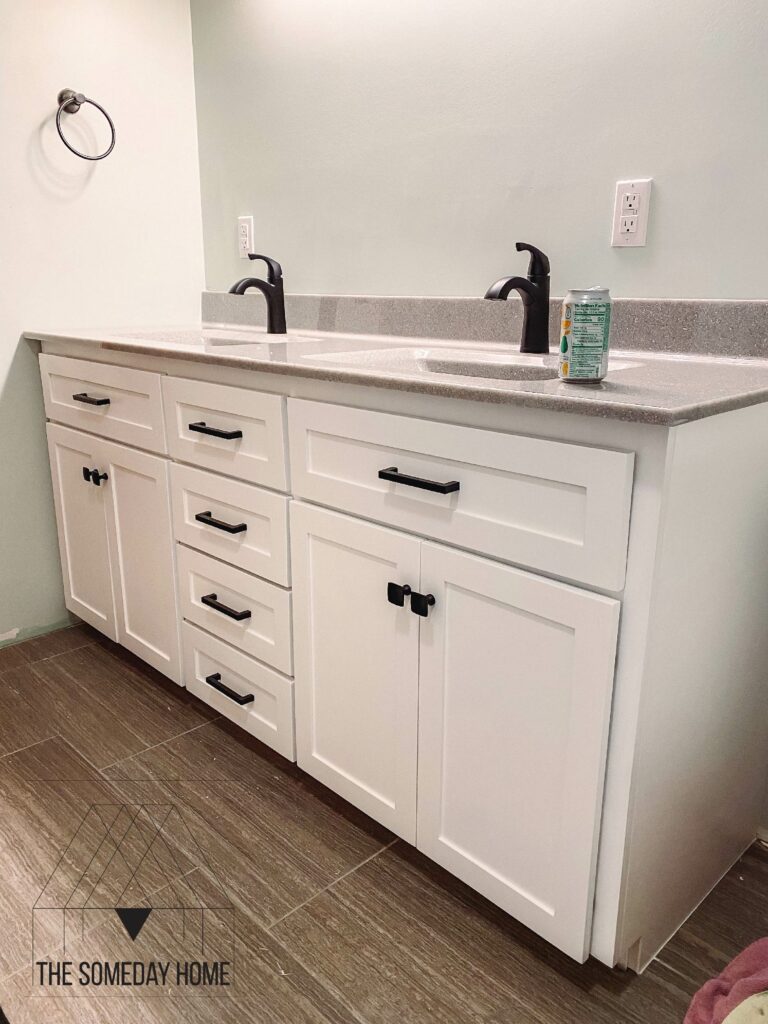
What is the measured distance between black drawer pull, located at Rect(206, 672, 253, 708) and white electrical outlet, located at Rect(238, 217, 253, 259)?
4.02 ft

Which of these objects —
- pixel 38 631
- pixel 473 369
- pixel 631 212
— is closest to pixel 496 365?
pixel 473 369

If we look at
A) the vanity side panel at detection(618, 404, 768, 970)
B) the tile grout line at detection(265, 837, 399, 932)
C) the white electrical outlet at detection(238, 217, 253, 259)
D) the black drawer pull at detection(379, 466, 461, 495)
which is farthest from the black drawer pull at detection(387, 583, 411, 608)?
the white electrical outlet at detection(238, 217, 253, 259)

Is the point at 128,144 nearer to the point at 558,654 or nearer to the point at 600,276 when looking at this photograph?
the point at 600,276

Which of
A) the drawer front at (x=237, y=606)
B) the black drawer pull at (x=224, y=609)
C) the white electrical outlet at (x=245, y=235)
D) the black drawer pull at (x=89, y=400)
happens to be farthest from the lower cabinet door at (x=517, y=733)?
the white electrical outlet at (x=245, y=235)

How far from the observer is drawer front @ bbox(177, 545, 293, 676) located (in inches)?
60.6

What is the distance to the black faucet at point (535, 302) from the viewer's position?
1493 mm

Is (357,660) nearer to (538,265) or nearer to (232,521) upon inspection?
(232,521)

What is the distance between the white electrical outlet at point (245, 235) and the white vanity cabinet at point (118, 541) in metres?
0.73

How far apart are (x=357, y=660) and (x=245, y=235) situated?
1.45 metres

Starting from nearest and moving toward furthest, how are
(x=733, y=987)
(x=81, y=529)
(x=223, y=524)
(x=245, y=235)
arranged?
(x=733, y=987)
(x=223, y=524)
(x=81, y=529)
(x=245, y=235)

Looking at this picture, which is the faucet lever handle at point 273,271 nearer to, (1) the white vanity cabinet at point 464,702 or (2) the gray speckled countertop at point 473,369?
(2) the gray speckled countertop at point 473,369

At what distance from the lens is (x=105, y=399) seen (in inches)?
75.2

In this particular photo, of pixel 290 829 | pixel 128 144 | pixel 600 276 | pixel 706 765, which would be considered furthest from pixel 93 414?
pixel 706 765

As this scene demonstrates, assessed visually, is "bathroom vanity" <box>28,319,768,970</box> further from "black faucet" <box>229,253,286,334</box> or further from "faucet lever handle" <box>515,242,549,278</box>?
"black faucet" <box>229,253,286,334</box>
